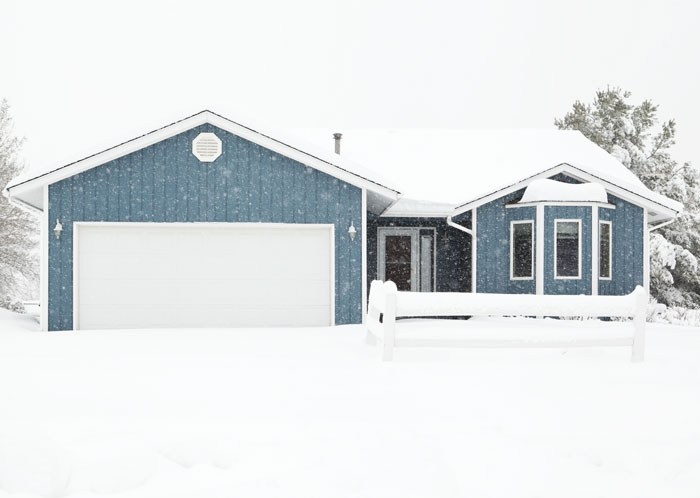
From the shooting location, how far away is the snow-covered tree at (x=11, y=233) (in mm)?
27109

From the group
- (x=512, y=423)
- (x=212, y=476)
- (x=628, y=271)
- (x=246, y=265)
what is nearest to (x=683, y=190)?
(x=628, y=271)

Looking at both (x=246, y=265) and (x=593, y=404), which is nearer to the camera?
(x=593, y=404)

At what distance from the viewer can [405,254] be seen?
1909 cm

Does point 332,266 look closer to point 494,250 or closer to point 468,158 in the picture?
point 494,250

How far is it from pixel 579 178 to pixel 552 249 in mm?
2125

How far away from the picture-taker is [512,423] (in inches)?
228

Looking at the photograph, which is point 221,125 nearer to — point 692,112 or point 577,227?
point 577,227

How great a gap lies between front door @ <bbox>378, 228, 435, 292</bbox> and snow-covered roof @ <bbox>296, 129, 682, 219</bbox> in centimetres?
135

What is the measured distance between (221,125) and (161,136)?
116 cm

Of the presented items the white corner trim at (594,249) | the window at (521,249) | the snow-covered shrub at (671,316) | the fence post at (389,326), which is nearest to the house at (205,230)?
the window at (521,249)

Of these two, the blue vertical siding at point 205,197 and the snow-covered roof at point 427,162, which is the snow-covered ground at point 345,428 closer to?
the blue vertical siding at point 205,197

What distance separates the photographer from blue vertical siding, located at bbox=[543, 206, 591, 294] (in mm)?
16844

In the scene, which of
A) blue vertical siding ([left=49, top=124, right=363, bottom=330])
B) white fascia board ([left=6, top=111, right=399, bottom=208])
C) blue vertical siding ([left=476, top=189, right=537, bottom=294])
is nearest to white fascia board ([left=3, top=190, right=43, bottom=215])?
white fascia board ([left=6, top=111, right=399, bottom=208])

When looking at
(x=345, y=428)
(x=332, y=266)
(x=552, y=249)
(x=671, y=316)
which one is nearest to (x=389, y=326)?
(x=345, y=428)
